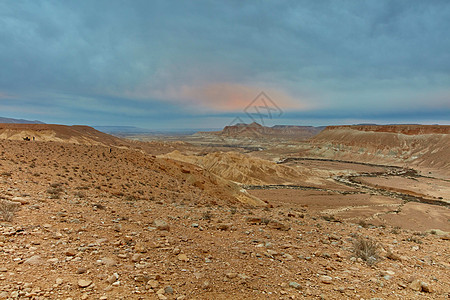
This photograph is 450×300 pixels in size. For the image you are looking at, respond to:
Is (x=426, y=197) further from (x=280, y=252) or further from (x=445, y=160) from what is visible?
(x=445, y=160)

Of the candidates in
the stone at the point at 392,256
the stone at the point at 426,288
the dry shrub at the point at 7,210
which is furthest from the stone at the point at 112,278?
the stone at the point at 392,256

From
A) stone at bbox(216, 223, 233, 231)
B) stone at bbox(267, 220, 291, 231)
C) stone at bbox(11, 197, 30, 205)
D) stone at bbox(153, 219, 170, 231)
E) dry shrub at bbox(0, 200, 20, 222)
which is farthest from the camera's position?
stone at bbox(267, 220, 291, 231)

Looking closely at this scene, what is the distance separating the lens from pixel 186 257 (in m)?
4.70

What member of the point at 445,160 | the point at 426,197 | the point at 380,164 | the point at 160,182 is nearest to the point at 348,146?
the point at 380,164

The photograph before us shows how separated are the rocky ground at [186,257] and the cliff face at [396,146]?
296 ft

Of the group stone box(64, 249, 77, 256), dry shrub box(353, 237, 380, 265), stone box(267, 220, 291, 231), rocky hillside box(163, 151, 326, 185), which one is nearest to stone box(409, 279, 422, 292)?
dry shrub box(353, 237, 380, 265)

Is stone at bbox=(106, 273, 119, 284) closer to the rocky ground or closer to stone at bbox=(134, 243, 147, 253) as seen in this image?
the rocky ground

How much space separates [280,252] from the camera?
5.56 m

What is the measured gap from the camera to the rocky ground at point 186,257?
143 inches

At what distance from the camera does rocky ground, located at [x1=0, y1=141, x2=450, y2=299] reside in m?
3.62

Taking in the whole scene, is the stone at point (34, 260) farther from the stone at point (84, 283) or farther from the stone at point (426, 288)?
the stone at point (426, 288)

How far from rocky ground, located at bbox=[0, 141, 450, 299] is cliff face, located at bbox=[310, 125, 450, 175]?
9020 cm

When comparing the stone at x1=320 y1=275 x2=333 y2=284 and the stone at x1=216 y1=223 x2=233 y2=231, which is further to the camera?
the stone at x1=216 y1=223 x2=233 y2=231

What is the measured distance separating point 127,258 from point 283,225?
16.6ft
